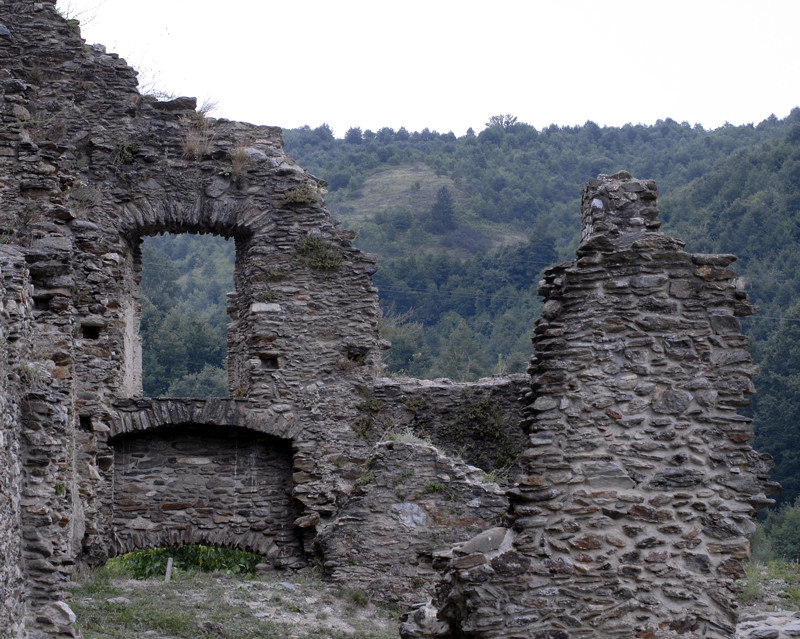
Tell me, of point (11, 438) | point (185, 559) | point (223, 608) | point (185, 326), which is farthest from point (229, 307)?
point (185, 326)

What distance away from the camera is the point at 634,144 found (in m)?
56.3

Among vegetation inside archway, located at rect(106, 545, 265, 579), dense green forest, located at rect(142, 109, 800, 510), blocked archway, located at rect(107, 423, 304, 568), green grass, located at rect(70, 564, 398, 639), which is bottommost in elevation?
vegetation inside archway, located at rect(106, 545, 265, 579)

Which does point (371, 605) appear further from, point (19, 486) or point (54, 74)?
point (54, 74)

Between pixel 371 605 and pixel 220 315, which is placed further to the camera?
pixel 220 315

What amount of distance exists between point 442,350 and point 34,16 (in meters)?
26.1

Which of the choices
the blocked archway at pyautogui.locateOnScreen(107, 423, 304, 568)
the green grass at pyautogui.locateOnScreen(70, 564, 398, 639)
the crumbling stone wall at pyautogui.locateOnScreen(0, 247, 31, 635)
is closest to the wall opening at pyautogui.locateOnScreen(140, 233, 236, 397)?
the blocked archway at pyautogui.locateOnScreen(107, 423, 304, 568)

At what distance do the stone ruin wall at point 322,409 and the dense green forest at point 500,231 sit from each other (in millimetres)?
10185

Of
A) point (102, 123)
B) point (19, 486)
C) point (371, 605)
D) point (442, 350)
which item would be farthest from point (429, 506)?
point (442, 350)

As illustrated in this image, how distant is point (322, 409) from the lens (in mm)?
12820

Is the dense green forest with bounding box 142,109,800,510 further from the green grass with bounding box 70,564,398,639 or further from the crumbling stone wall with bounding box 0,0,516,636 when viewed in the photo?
the green grass with bounding box 70,564,398,639

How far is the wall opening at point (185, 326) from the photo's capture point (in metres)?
31.9

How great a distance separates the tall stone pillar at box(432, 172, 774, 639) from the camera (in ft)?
21.3

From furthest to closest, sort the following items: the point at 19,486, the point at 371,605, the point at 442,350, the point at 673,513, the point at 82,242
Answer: the point at 442,350 < the point at 82,242 < the point at 371,605 < the point at 19,486 < the point at 673,513

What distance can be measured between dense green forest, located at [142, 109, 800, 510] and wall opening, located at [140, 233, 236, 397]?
0.08 meters
